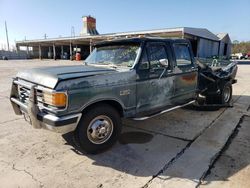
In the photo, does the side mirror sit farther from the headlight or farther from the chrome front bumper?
the headlight

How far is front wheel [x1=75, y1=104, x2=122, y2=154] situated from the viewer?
3.46 metres

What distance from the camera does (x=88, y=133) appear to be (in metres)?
3.57

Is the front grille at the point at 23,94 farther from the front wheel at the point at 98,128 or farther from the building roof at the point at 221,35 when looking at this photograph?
the building roof at the point at 221,35

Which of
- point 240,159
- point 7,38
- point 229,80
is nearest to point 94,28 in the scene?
point 7,38

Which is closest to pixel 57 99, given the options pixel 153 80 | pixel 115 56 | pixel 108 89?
pixel 108 89

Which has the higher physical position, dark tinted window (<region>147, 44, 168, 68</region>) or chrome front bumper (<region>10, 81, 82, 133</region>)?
dark tinted window (<region>147, 44, 168, 68</region>)

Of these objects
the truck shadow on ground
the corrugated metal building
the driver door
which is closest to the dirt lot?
the truck shadow on ground

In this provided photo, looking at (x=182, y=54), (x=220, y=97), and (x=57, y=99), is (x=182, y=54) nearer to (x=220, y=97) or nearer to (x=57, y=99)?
(x=220, y=97)

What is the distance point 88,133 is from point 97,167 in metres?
0.57

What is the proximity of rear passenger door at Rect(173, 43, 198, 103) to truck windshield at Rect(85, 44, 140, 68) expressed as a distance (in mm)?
1187

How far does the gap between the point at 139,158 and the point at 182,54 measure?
111 inches

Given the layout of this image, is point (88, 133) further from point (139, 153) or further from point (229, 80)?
point (229, 80)

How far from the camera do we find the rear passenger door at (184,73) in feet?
16.3

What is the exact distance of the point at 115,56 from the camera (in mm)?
4461
